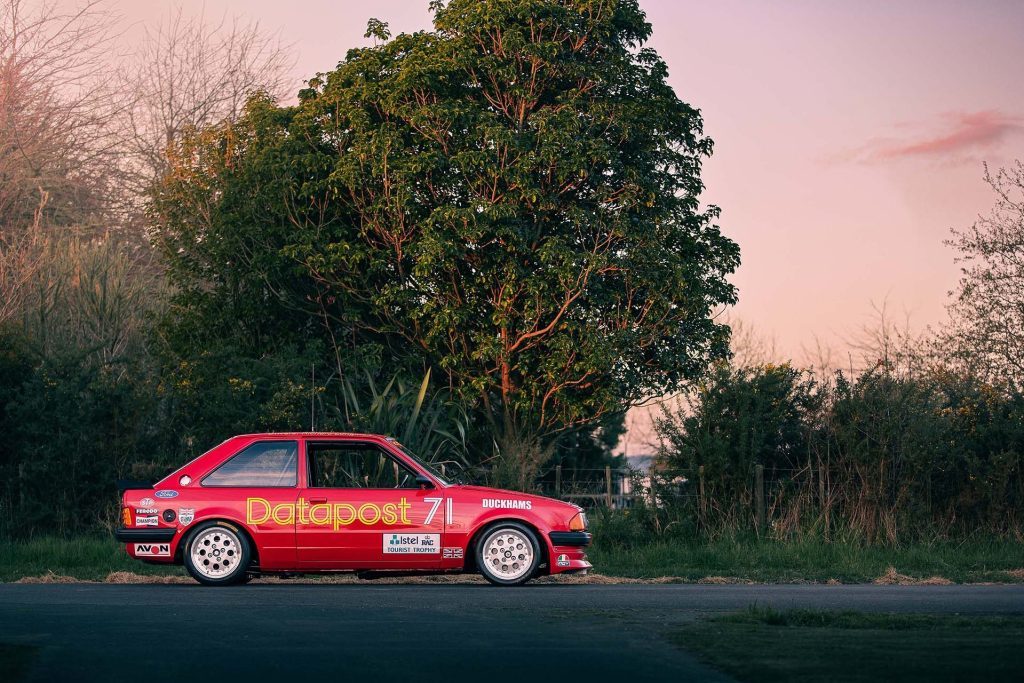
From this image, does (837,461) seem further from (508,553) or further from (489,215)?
(489,215)

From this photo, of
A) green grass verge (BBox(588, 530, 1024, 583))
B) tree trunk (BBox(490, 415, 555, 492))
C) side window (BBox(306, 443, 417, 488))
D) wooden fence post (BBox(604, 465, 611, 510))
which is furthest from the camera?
wooden fence post (BBox(604, 465, 611, 510))

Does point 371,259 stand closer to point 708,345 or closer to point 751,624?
point 708,345

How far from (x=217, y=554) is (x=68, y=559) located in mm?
4502

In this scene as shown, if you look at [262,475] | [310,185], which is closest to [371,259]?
[310,185]

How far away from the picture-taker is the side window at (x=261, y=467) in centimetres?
1466

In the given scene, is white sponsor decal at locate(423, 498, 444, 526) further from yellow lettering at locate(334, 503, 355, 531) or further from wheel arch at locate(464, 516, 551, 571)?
yellow lettering at locate(334, 503, 355, 531)

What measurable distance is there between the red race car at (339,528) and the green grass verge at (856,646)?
3.85 meters

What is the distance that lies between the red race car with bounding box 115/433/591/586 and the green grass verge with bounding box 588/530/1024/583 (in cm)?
269

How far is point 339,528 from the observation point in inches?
567

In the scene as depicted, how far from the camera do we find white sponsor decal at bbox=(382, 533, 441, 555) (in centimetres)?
1438

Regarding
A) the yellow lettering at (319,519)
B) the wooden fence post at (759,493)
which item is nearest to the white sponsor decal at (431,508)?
the yellow lettering at (319,519)

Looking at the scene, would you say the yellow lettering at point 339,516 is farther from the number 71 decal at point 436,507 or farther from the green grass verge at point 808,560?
the green grass verge at point 808,560

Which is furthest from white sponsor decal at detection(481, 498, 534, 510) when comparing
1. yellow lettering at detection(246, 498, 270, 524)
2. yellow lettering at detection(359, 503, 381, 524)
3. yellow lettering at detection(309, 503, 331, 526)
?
yellow lettering at detection(246, 498, 270, 524)

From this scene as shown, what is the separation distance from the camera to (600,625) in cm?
1034
